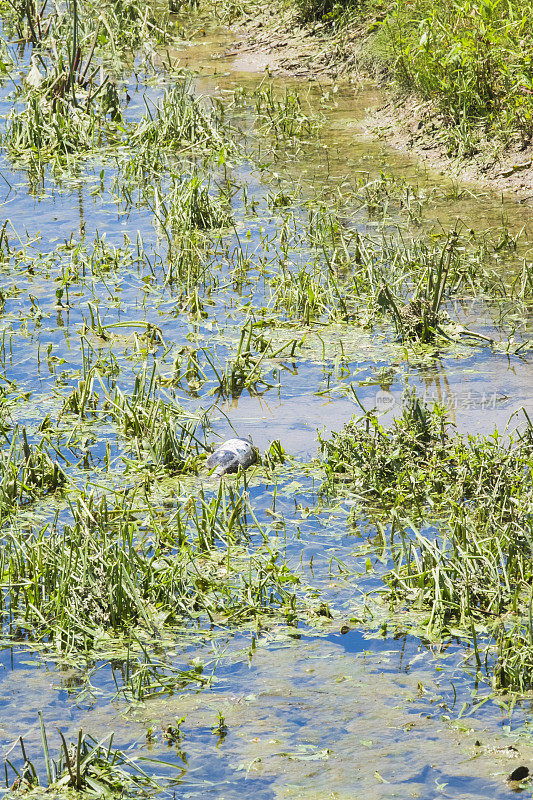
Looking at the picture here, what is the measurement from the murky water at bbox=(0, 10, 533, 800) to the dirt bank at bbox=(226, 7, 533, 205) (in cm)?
31

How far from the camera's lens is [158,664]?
3967mm

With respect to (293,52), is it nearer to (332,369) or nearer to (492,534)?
(332,369)

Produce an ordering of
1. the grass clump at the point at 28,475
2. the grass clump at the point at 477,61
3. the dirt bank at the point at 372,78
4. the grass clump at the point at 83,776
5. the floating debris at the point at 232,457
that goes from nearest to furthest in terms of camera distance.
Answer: the grass clump at the point at 83,776
the grass clump at the point at 28,475
the floating debris at the point at 232,457
the grass clump at the point at 477,61
the dirt bank at the point at 372,78

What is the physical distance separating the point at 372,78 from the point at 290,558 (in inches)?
334

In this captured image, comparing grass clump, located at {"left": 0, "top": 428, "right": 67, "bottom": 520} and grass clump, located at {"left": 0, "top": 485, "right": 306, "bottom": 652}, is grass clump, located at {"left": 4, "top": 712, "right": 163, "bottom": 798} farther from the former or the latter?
grass clump, located at {"left": 0, "top": 428, "right": 67, "bottom": 520}

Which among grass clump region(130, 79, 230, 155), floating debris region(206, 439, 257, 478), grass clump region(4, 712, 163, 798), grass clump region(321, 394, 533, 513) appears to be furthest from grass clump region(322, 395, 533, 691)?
grass clump region(130, 79, 230, 155)

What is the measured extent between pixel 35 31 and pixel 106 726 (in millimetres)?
12451

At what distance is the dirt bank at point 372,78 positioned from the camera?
9.20 meters

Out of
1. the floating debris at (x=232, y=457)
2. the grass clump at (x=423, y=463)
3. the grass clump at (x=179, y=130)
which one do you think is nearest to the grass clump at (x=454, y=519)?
the grass clump at (x=423, y=463)

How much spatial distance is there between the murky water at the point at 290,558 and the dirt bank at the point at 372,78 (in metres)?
0.31

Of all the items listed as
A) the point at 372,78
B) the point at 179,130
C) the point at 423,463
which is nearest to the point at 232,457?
the point at 423,463

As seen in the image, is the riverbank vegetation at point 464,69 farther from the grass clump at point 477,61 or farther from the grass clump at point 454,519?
the grass clump at point 454,519

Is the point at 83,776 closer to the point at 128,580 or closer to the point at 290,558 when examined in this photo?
the point at 128,580

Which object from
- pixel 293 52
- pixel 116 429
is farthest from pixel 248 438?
pixel 293 52
